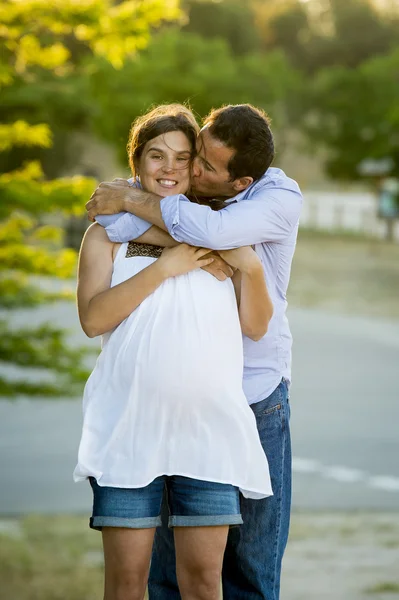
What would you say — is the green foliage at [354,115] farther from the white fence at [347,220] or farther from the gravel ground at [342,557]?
the gravel ground at [342,557]

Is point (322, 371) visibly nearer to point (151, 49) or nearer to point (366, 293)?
point (366, 293)

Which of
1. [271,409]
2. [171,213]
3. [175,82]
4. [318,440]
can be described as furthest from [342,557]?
[175,82]

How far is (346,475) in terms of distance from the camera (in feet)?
27.8

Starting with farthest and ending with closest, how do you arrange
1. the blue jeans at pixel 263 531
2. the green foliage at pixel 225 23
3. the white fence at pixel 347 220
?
1. the green foliage at pixel 225 23
2. the white fence at pixel 347 220
3. the blue jeans at pixel 263 531

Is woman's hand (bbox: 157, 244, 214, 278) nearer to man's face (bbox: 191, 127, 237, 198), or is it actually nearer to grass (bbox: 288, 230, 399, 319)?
man's face (bbox: 191, 127, 237, 198)

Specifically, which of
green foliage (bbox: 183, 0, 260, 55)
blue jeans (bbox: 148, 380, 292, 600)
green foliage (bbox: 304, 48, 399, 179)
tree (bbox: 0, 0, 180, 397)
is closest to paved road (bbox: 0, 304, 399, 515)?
tree (bbox: 0, 0, 180, 397)

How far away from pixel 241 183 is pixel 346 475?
5665 mm

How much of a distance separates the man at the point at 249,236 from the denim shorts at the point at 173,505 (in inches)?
12.1

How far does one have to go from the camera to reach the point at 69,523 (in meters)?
7.27

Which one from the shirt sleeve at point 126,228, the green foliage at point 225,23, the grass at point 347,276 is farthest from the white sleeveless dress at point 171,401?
the green foliage at point 225,23

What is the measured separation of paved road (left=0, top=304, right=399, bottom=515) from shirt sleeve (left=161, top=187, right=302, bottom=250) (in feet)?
11.4

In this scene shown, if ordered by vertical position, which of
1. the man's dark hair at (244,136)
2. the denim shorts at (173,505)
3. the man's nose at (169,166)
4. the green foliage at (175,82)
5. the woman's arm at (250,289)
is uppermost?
the green foliage at (175,82)

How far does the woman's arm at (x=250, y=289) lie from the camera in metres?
3.01

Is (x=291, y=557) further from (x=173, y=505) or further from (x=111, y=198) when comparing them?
(x=111, y=198)
